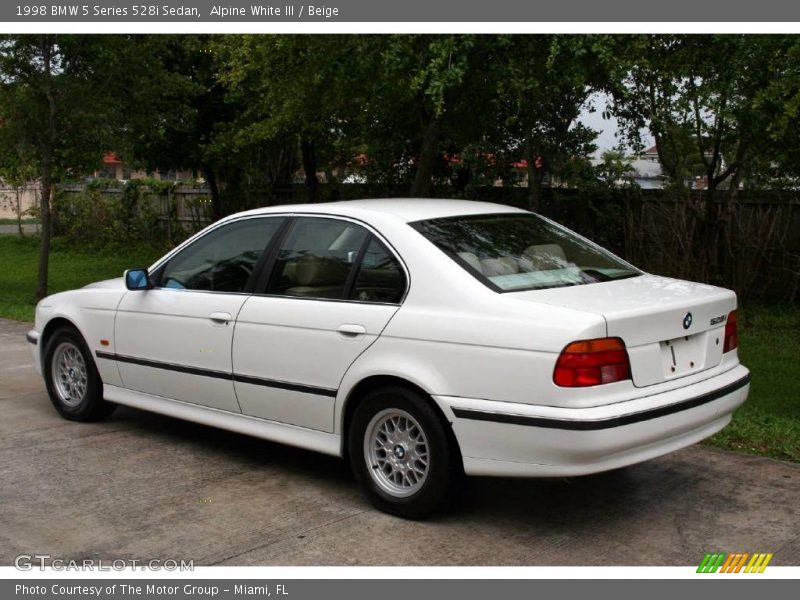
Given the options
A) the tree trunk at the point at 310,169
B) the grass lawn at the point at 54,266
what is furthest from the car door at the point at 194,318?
the tree trunk at the point at 310,169

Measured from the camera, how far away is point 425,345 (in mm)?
5191

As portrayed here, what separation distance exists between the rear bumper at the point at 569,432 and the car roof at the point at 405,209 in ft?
4.25

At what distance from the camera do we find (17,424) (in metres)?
7.50

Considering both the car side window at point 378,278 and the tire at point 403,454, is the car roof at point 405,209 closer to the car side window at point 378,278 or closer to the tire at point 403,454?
the car side window at point 378,278

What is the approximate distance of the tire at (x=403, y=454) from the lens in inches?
203

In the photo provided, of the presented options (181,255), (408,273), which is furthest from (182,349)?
(408,273)

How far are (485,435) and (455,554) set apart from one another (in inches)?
22.8

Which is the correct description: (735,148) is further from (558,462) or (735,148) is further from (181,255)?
(558,462)

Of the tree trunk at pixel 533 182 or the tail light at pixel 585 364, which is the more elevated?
the tree trunk at pixel 533 182

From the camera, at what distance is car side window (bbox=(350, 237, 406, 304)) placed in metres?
5.53

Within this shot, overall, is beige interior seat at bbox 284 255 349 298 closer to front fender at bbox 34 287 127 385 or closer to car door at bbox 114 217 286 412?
car door at bbox 114 217 286 412

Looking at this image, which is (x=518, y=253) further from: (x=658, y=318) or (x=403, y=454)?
(x=403, y=454)

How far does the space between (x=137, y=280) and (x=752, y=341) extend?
744 cm

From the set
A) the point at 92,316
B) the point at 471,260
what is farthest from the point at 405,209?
the point at 92,316
